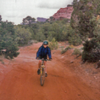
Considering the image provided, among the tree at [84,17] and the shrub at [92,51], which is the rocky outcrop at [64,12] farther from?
the shrub at [92,51]

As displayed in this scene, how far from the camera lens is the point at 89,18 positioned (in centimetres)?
736

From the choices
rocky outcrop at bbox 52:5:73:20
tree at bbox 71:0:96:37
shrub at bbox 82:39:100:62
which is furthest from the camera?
rocky outcrop at bbox 52:5:73:20

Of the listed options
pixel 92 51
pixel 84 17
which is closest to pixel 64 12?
pixel 84 17

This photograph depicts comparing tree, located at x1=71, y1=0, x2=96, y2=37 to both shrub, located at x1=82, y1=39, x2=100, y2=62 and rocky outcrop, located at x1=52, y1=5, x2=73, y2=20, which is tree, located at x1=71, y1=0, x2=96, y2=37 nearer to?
shrub, located at x1=82, y1=39, x2=100, y2=62

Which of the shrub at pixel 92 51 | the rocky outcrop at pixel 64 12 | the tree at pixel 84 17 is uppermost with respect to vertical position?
the rocky outcrop at pixel 64 12

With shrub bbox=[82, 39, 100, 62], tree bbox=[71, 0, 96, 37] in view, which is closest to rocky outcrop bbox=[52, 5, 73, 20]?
tree bbox=[71, 0, 96, 37]

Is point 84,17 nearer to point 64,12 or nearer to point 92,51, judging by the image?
point 92,51

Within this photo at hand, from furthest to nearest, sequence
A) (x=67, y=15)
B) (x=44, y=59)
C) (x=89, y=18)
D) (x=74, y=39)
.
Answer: (x=67, y=15) < (x=74, y=39) < (x=89, y=18) < (x=44, y=59)

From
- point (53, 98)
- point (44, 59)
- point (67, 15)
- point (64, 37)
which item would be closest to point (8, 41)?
point (44, 59)

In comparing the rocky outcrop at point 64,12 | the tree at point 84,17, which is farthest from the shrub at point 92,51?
the rocky outcrop at point 64,12

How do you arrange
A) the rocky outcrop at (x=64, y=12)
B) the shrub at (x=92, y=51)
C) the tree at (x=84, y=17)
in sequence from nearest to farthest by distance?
the tree at (x=84, y=17) → the shrub at (x=92, y=51) → the rocky outcrop at (x=64, y=12)

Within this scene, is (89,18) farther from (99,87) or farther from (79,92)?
(79,92)

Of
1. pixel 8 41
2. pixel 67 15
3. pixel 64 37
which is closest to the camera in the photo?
pixel 8 41

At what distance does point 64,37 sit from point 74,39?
7234 millimetres
